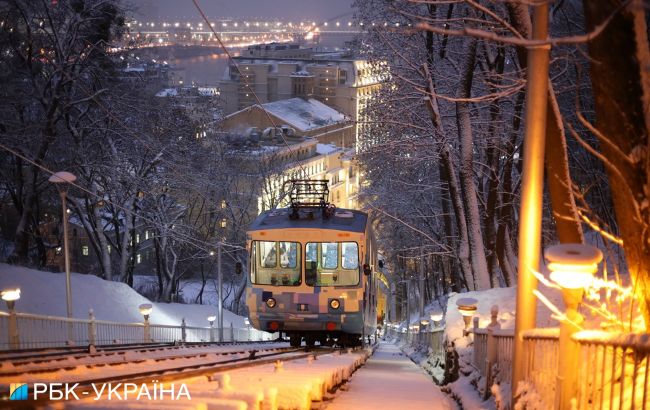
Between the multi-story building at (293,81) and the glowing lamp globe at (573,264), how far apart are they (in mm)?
116775

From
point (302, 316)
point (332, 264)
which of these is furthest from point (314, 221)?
point (302, 316)

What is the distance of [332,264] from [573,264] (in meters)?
14.3

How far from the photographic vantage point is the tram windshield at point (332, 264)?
1972 centimetres

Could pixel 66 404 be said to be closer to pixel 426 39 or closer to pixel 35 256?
pixel 426 39

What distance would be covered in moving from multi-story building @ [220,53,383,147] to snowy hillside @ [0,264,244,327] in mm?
89689

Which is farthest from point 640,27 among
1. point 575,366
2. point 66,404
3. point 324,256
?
point 324,256

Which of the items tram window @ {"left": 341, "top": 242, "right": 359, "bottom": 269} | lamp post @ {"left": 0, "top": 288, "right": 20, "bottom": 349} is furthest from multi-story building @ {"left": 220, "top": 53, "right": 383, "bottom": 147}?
lamp post @ {"left": 0, "top": 288, "right": 20, "bottom": 349}

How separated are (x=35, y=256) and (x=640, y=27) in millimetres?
40609

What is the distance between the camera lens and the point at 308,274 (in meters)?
19.8

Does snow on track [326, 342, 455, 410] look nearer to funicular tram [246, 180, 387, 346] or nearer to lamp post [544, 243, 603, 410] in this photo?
lamp post [544, 243, 603, 410]

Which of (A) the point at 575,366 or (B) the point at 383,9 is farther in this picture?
(B) the point at 383,9

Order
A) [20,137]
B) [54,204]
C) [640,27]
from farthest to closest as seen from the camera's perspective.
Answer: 1. [54,204]
2. [20,137]
3. [640,27]

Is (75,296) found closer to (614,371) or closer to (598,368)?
(598,368)

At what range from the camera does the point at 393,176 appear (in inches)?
1417
